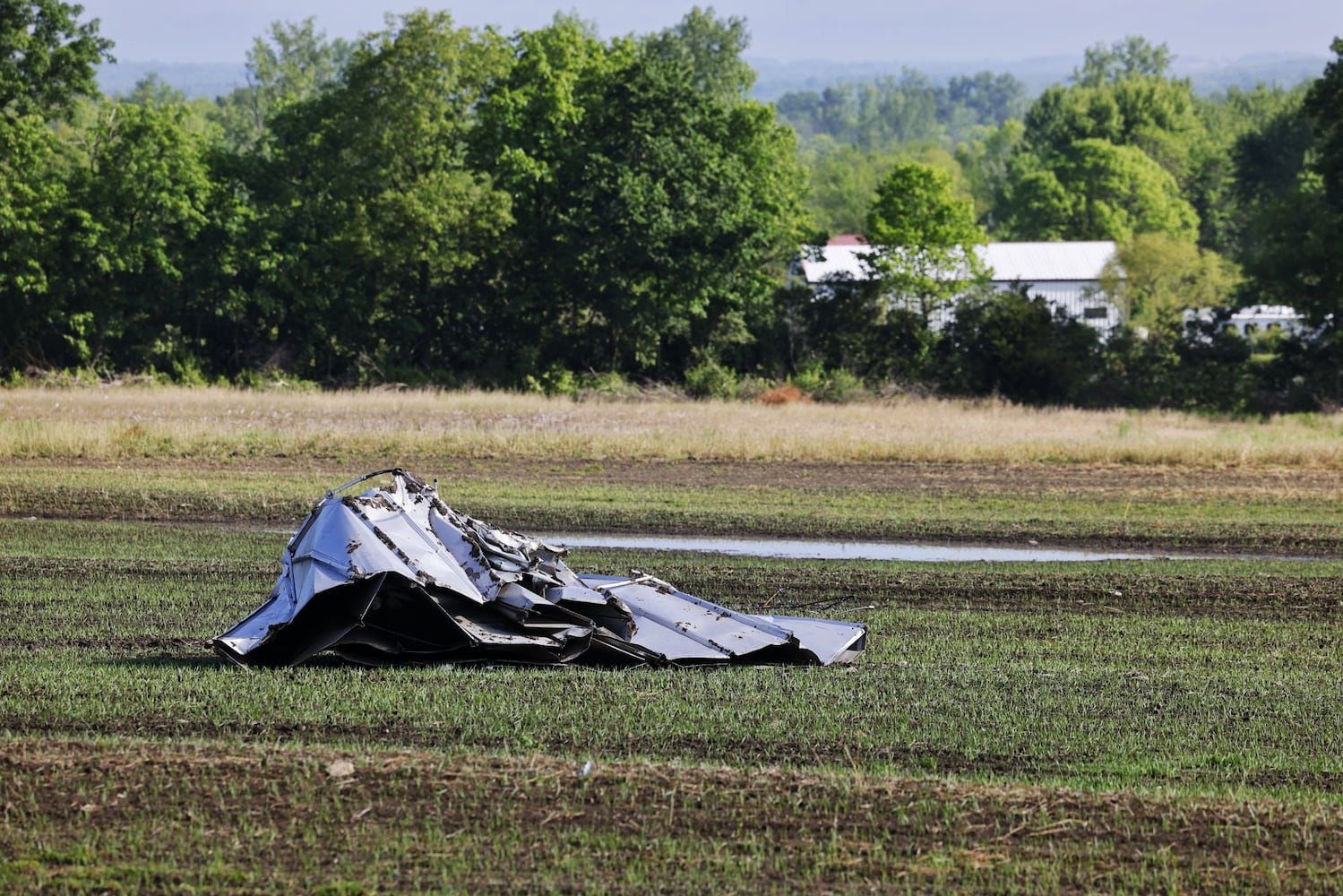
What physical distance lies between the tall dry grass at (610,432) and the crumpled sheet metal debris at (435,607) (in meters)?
19.1

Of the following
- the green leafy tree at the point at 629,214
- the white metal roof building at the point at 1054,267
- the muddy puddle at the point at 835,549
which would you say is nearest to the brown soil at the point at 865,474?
the muddy puddle at the point at 835,549

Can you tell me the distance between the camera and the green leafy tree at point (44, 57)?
48.2m

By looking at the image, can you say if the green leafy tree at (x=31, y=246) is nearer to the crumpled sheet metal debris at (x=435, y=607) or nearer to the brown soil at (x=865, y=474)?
the brown soil at (x=865, y=474)

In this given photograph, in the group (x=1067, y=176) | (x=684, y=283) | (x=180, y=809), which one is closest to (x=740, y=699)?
(x=180, y=809)

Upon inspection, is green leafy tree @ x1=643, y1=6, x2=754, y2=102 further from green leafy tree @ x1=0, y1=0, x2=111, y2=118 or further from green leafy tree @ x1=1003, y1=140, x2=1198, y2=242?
green leafy tree @ x1=0, y1=0, x2=111, y2=118

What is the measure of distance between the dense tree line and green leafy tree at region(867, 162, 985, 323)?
0.10m

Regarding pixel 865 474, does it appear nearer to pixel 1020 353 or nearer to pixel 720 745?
pixel 720 745

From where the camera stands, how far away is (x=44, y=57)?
4847 cm

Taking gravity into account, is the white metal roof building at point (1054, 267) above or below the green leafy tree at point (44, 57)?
below

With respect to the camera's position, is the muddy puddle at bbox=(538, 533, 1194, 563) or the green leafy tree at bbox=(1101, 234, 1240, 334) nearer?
the muddy puddle at bbox=(538, 533, 1194, 563)

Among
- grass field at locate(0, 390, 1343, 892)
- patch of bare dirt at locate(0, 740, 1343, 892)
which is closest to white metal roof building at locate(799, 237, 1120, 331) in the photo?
grass field at locate(0, 390, 1343, 892)

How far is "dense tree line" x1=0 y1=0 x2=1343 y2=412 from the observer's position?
49.0 m

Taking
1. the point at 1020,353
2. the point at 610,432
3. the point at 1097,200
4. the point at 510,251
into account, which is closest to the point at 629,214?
the point at 510,251

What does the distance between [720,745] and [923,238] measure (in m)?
45.9
